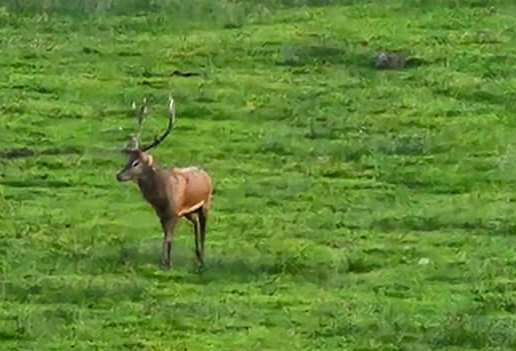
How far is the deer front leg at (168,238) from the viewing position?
18234 mm

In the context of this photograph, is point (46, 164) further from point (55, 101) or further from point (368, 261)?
point (368, 261)

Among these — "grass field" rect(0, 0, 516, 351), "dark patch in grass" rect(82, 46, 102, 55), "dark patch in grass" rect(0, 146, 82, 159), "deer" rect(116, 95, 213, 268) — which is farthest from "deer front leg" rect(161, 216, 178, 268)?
"dark patch in grass" rect(82, 46, 102, 55)

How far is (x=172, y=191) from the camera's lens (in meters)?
18.7

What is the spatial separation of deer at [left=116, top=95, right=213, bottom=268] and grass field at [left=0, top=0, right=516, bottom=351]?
33 cm

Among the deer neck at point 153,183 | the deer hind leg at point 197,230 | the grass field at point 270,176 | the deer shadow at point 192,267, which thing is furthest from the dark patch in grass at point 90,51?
the deer shadow at point 192,267

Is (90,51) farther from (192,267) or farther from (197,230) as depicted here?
(192,267)

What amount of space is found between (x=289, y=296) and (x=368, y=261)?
73.6 inches

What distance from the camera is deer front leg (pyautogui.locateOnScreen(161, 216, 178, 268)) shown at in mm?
18234

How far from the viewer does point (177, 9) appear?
34.6m

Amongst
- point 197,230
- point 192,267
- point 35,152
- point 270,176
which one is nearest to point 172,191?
point 197,230

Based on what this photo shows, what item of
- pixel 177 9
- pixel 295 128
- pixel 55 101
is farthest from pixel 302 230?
pixel 177 9

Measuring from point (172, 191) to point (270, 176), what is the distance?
4483 mm

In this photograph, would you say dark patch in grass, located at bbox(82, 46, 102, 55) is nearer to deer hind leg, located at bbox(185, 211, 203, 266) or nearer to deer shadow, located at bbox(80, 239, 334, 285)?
deer hind leg, located at bbox(185, 211, 203, 266)

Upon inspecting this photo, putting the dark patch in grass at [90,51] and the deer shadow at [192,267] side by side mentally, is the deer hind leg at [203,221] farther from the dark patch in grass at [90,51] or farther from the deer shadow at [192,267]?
the dark patch in grass at [90,51]
